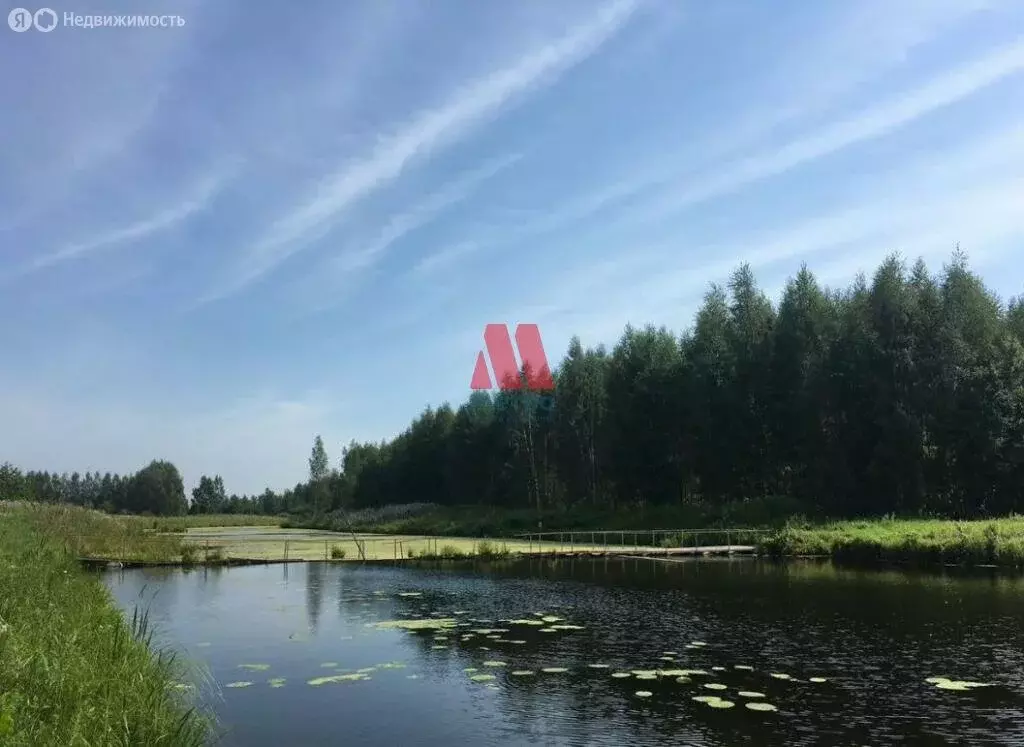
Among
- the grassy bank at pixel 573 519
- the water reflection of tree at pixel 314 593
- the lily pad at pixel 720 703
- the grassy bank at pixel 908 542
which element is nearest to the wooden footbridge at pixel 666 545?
the grassy bank at pixel 573 519

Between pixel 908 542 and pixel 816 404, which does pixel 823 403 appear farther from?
pixel 908 542

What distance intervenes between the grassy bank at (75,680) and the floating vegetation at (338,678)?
6.74 feet

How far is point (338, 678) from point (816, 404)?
121 ft

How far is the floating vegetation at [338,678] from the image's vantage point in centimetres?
1226

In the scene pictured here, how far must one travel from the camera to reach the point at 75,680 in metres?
6.91

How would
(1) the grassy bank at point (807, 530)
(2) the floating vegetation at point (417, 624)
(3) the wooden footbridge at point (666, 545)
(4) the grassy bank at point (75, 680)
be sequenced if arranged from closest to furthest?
(4) the grassy bank at point (75, 680) → (2) the floating vegetation at point (417, 624) → (1) the grassy bank at point (807, 530) → (3) the wooden footbridge at point (666, 545)

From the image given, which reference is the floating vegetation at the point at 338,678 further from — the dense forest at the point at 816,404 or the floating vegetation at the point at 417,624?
the dense forest at the point at 816,404

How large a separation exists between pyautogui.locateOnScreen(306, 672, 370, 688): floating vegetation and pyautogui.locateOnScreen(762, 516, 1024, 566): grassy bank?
2420 cm

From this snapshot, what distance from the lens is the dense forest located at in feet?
129

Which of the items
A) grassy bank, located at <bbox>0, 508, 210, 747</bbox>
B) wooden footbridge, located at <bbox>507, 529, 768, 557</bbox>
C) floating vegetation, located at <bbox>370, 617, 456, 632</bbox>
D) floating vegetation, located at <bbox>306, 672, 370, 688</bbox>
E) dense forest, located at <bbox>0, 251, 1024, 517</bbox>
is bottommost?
wooden footbridge, located at <bbox>507, 529, 768, 557</bbox>

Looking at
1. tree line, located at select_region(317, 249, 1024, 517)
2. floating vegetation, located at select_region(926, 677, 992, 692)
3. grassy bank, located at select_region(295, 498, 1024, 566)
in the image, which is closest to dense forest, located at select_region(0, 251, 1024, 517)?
tree line, located at select_region(317, 249, 1024, 517)

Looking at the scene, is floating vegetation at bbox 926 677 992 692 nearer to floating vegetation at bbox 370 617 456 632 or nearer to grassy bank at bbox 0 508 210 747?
floating vegetation at bbox 370 617 456 632

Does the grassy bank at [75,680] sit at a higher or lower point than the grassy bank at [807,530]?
higher

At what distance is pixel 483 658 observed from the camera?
14047mm
